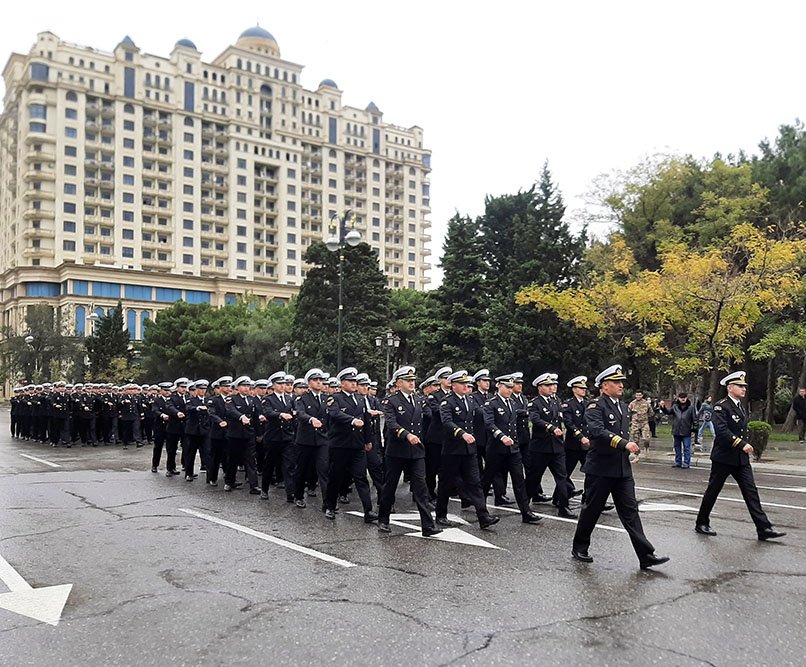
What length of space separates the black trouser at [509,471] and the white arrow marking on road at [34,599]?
5180 millimetres

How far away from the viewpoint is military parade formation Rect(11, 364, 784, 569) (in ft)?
25.3

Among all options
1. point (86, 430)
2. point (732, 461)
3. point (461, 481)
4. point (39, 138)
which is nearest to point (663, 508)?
point (732, 461)

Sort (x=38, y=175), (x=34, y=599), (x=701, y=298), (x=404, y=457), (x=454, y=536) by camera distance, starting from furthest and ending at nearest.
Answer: (x=38, y=175) → (x=701, y=298) → (x=404, y=457) → (x=454, y=536) → (x=34, y=599)

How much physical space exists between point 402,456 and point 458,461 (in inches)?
31.2

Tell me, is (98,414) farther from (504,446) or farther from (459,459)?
(459,459)

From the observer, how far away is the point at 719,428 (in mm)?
8688

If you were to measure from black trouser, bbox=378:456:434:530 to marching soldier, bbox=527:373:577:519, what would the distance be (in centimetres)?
216

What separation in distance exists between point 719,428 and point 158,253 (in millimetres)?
93852

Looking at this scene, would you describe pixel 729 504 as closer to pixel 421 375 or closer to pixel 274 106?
pixel 421 375

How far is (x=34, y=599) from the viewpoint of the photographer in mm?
6203

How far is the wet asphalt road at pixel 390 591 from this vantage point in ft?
16.2

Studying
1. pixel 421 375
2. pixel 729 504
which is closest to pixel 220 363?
pixel 421 375

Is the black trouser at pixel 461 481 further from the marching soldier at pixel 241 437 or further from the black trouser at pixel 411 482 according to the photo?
the marching soldier at pixel 241 437

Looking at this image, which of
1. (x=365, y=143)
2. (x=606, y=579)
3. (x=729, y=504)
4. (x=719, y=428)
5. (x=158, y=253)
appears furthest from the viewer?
(x=365, y=143)
